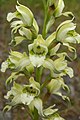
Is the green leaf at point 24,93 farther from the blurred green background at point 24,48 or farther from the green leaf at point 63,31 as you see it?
the blurred green background at point 24,48

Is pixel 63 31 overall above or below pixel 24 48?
below

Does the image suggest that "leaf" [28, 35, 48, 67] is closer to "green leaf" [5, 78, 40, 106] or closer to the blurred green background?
"green leaf" [5, 78, 40, 106]

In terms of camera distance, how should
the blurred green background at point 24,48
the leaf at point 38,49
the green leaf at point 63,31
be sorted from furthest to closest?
the blurred green background at point 24,48 → the green leaf at point 63,31 → the leaf at point 38,49

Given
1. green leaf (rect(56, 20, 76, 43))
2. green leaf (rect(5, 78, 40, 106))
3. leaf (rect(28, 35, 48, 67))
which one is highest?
green leaf (rect(56, 20, 76, 43))

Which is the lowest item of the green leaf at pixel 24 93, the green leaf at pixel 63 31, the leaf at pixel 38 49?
the green leaf at pixel 24 93

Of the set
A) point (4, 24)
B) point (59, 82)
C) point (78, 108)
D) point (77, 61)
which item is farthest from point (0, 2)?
point (59, 82)

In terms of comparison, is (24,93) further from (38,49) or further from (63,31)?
(63,31)

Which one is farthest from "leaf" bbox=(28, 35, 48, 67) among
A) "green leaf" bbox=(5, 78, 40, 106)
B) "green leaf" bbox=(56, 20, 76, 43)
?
"green leaf" bbox=(5, 78, 40, 106)

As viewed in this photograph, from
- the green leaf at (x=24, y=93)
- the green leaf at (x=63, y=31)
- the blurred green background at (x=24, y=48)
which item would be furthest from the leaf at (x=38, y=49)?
the blurred green background at (x=24, y=48)

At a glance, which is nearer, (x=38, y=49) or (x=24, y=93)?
(x=38, y=49)

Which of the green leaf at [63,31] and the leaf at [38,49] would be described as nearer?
the leaf at [38,49]

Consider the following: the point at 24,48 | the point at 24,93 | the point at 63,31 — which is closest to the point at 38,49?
the point at 63,31
